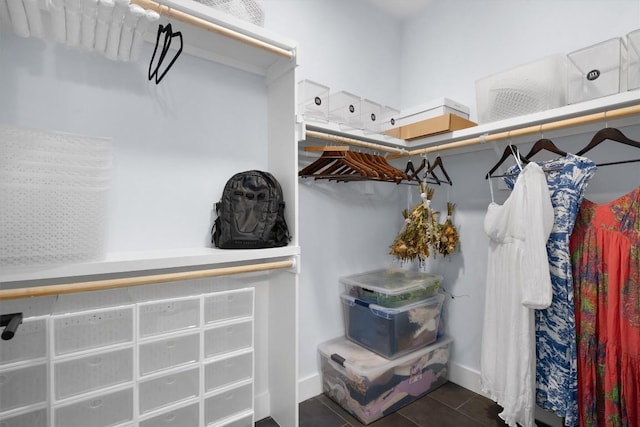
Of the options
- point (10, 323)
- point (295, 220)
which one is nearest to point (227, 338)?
point (295, 220)

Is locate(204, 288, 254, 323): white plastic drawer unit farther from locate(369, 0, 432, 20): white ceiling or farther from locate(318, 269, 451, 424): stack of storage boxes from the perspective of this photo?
locate(369, 0, 432, 20): white ceiling

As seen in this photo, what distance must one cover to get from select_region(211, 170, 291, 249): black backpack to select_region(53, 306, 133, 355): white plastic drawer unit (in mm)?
453

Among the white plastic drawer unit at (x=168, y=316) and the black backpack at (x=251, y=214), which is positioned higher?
the black backpack at (x=251, y=214)

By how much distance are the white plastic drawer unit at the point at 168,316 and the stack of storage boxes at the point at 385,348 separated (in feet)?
3.07

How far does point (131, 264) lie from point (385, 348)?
1.38m

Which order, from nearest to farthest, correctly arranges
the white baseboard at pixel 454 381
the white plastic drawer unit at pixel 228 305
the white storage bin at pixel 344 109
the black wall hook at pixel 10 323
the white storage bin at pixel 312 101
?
1. the black wall hook at pixel 10 323
2. the white plastic drawer unit at pixel 228 305
3. the white storage bin at pixel 312 101
4. the white storage bin at pixel 344 109
5. the white baseboard at pixel 454 381

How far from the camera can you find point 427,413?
5.54 feet

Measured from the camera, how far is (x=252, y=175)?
4.66 feet

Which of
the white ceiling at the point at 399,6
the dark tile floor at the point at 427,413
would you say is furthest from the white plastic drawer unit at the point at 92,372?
the white ceiling at the point at 399,6

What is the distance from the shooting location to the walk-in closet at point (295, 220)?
974 millimetres

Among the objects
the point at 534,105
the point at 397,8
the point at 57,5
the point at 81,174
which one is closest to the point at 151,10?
the point at 57,5

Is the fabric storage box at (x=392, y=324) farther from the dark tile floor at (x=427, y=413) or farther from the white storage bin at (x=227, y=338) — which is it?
the white storage bin at (x=227, y=338)

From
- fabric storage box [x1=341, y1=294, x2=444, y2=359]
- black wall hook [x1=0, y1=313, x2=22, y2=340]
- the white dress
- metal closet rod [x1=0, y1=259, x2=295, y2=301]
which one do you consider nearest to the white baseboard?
fabric storage box [x1=341, y1=294, x2=444, y2=359]

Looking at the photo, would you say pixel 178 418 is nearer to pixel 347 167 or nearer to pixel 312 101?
pixel 347 167
